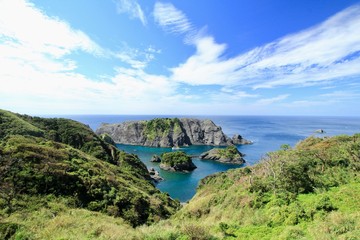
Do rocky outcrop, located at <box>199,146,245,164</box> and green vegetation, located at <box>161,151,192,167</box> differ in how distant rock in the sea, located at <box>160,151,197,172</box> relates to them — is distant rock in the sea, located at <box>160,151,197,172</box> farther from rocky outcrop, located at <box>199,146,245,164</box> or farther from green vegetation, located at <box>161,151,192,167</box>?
rocky outcrop, located at <box>199,146,245,164</box>

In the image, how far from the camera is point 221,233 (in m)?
11.6

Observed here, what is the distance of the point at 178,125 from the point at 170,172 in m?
72.8

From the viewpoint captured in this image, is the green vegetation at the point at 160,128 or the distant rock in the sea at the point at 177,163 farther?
→ the green vegetation at the point at 160,128

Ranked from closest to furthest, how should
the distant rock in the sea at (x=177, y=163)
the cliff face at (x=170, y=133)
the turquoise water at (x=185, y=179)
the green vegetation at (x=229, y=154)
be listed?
the turquoise water at (x=185, y=179) < the distant rock in the sea at (x=177, y=163) < the green vegetation at (x=229, y=154) < the cliff face at (x=170, y=133)

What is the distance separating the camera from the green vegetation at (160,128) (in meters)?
148

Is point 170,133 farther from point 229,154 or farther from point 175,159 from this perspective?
point 175,159

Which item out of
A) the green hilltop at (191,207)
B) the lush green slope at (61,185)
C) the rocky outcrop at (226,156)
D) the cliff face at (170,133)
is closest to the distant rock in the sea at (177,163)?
the rocky outcrop at (226,156)

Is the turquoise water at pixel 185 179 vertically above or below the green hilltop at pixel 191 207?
below

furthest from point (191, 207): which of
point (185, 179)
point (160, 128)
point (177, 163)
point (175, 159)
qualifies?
point (160, 128)

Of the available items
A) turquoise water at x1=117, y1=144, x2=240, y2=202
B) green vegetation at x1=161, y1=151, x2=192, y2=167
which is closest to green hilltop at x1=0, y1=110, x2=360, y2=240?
turquoise water at x1=117, y1=144, x2=240, y2=202

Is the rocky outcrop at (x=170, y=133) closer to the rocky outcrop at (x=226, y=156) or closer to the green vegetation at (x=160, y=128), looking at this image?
the green vegetation at (x=160, y=128)

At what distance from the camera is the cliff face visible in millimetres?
143125

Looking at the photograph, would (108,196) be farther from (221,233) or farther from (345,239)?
(345,239)

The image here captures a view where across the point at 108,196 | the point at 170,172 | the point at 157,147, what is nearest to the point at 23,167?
the point at 108,196
